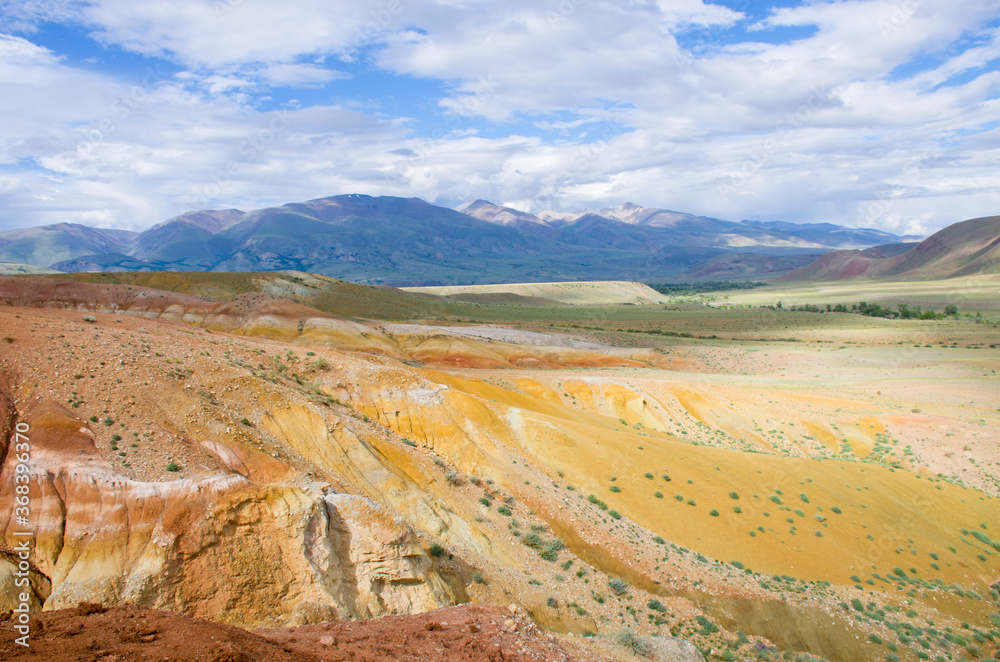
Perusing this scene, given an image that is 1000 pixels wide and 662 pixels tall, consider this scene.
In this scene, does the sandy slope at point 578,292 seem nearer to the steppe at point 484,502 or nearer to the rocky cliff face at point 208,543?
the steppe at point 484,502

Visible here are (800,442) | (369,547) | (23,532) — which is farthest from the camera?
(800,442)

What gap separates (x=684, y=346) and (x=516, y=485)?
5621 cm

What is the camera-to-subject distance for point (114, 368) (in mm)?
15742

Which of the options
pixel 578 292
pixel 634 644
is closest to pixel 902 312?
pixel 578 292

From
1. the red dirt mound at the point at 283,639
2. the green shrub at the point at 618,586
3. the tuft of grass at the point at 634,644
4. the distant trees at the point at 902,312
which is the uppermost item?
the distant trees at the point at 902,312

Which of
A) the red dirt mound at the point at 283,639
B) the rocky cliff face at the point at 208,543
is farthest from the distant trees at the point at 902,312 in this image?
the rocky cliff face at the point at 208,543

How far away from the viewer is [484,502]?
1872cm

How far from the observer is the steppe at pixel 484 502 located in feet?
39.1

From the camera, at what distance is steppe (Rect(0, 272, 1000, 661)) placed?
39.1 feet

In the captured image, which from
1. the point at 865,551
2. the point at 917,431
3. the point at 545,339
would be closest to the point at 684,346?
the point at 545,339

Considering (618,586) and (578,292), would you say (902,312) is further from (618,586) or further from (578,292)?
(618,586)

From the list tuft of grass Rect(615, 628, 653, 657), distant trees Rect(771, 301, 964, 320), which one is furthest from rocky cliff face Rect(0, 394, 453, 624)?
distant trees Rect(771, 301, 964, 320)

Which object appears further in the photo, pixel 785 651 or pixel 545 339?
pixel 545 339

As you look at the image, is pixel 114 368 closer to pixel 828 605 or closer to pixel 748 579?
pixel 748 579
